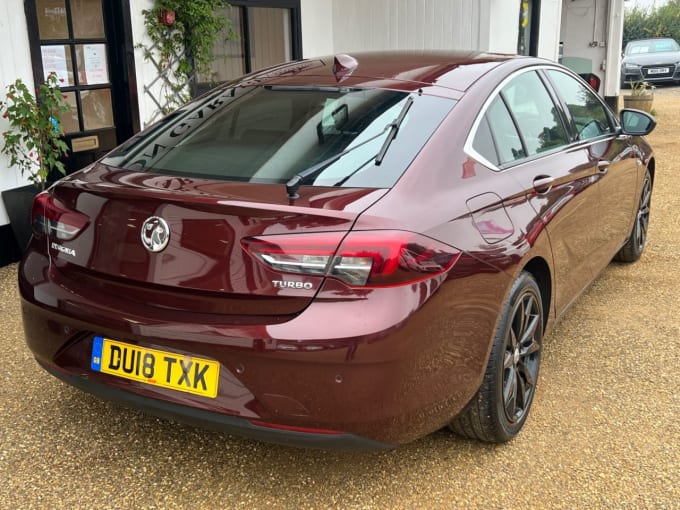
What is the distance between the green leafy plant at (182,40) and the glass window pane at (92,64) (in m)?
0.36

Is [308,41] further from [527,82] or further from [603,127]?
[527,82]

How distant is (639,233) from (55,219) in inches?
154

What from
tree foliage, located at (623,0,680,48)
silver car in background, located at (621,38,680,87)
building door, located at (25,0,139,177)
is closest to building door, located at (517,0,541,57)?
building door, located at (25,0,139,177)

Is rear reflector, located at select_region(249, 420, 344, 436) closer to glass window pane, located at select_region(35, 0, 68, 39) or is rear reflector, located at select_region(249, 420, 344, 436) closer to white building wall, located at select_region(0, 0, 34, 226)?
white building wall, located at select_region(0, 0, 34, 226)

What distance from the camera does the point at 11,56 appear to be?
16.4 feet

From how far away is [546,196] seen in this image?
2980mm

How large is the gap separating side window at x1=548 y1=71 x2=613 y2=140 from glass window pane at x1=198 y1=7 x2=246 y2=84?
4.05 metres

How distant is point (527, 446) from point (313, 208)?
4.35ft

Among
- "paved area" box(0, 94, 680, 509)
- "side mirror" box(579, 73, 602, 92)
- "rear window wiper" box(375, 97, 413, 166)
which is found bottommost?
"paved area" box(0, 94, 680, 509)

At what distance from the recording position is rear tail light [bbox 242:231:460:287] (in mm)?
2086

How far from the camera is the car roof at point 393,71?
2822 mm

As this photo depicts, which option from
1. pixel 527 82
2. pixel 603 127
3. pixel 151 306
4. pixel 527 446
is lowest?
pixel 527 446

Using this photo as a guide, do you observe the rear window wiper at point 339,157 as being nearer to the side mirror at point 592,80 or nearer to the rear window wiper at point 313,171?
the rear window wiper at point 313,171

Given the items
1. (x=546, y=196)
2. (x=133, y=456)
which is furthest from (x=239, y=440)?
(x=546, y=196)
